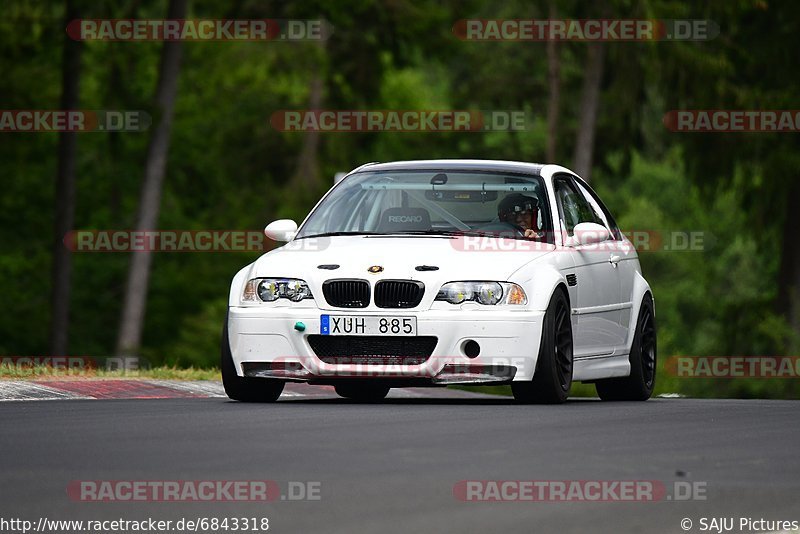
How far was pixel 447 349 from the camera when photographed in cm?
1220

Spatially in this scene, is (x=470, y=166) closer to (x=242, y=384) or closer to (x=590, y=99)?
(x=242, y=384)

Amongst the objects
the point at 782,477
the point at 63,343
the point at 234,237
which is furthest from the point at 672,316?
the point at 782,477

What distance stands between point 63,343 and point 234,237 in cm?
1459
